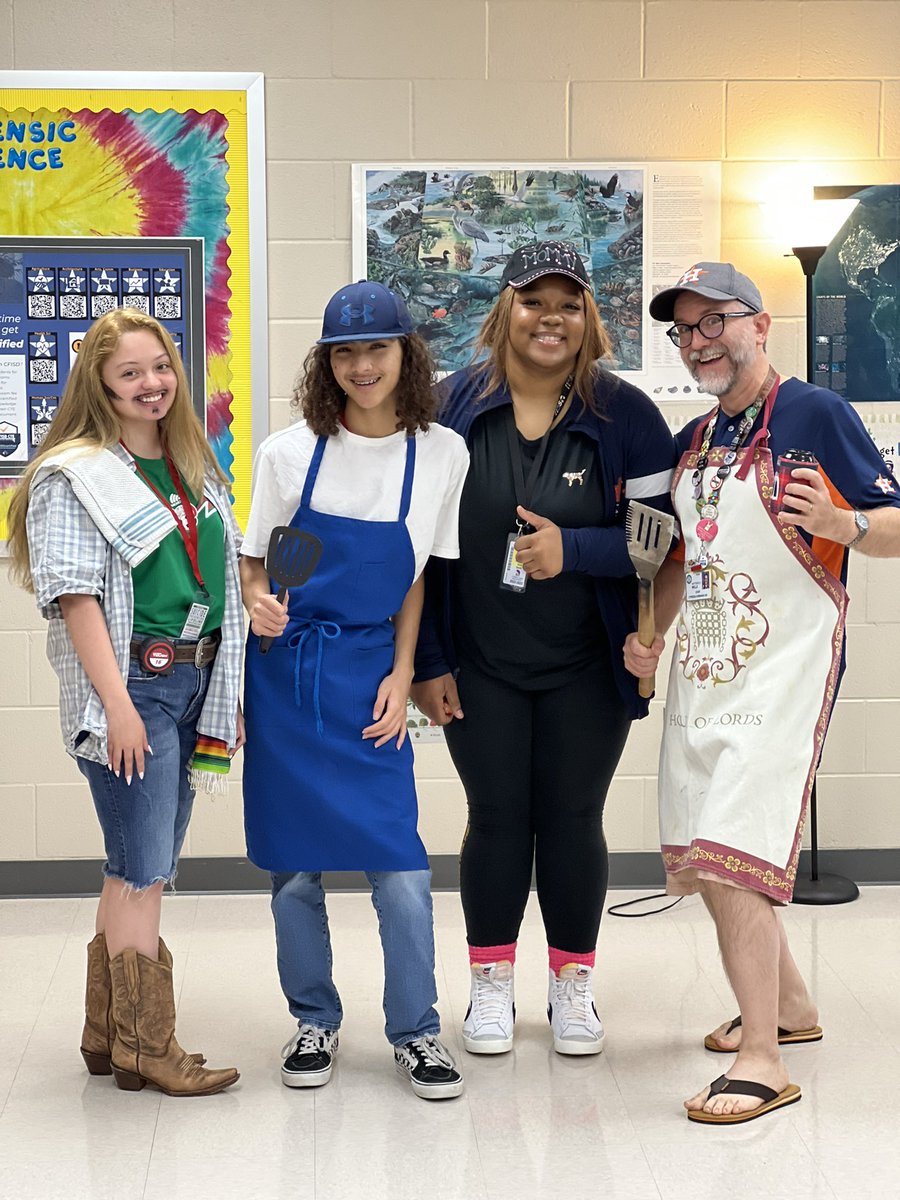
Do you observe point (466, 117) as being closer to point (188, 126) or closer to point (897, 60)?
point (188, 126)

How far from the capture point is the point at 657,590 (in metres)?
2.71

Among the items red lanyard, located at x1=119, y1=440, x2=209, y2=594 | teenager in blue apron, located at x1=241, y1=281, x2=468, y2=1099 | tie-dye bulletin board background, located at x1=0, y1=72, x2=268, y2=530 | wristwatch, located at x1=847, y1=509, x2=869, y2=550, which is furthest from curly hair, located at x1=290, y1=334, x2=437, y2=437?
tie-dye bulletin board background, located at x1=0, y1=72, x2=268, y2=530

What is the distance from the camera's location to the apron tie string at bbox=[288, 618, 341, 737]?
2.49 m

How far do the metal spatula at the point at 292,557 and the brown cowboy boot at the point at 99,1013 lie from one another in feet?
2.40

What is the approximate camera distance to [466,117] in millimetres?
3750

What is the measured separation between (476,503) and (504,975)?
3.08 feet

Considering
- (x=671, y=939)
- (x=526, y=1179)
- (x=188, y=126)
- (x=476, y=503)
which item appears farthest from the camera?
(x=188, y=126)

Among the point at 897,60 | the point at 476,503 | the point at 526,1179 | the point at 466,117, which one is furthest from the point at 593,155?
the point at 526,1179

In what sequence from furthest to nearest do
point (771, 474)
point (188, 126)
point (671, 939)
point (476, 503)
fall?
point (188, 126)
point (671, 939)
point (476, 503)
point (771, 474)

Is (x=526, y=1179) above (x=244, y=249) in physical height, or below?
below

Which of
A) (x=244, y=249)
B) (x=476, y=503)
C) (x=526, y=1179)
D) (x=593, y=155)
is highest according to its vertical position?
(x=593, y=155)

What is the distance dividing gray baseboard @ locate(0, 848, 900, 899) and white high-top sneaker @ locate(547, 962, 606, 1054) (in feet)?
3.64

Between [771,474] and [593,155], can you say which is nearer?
[771,474]

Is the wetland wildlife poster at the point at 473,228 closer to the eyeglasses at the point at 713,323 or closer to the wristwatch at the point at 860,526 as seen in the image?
the eyeglasses at the point at 713,323
